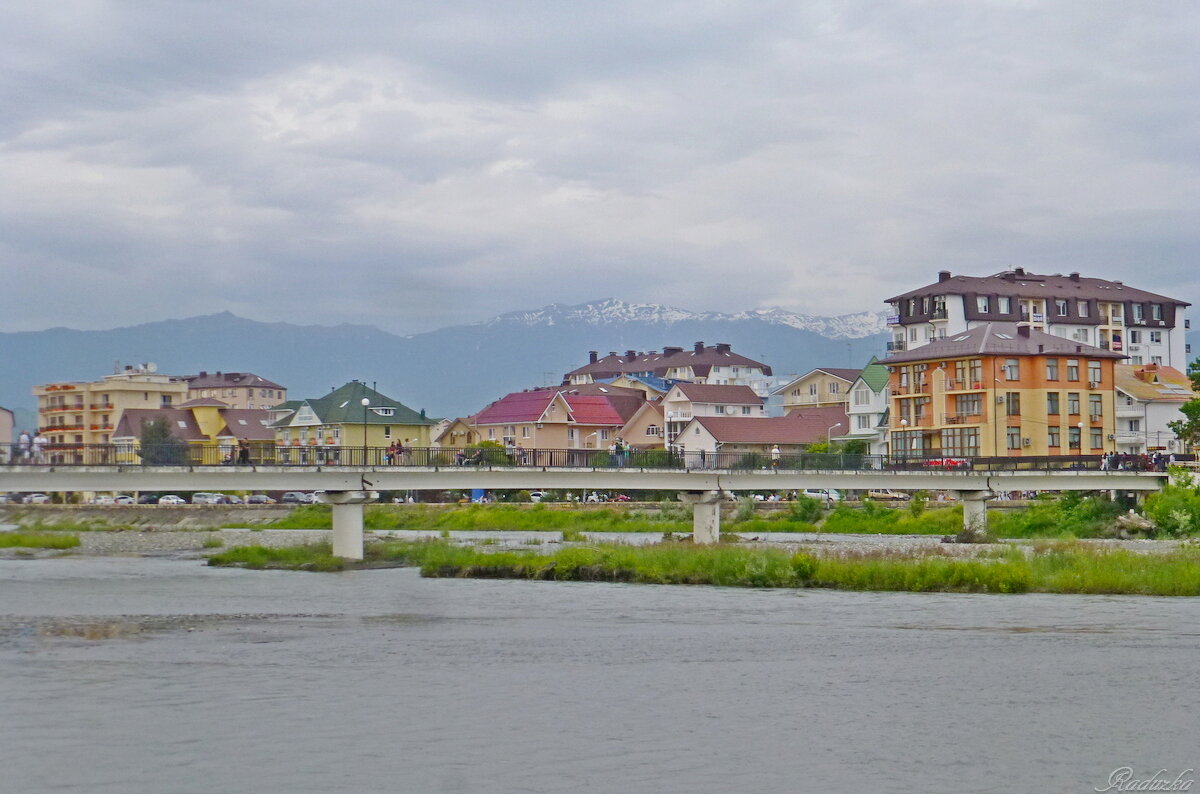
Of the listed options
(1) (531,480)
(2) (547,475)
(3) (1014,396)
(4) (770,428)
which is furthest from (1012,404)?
(1) (531,480)

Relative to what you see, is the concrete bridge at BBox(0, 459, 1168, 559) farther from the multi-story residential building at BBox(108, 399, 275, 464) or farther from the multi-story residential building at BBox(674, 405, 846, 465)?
the multi-story residential building at BBox(108, 399, 275, 464)

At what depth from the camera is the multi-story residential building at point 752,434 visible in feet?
410

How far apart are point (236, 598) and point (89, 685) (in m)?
19.3

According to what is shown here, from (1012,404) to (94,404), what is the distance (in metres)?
112

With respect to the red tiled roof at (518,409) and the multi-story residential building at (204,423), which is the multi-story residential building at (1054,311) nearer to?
the red tiled roof at (518,409)

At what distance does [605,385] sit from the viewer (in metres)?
170

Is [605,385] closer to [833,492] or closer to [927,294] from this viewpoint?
[927,294]

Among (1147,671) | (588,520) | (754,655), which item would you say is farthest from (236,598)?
(588,520)

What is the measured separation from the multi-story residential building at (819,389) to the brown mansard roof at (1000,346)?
1770 inches

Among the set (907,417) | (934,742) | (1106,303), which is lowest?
(934,742)

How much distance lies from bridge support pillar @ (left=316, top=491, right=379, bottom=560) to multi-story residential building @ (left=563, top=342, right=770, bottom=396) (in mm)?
→ 114564

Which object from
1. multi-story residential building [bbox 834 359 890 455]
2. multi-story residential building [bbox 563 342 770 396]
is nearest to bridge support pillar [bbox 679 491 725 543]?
multi-story residential building [bbox 834 359 890 455]

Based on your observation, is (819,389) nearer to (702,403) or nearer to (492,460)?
(702,403)

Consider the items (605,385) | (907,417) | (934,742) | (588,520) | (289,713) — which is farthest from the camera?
(605,385)
